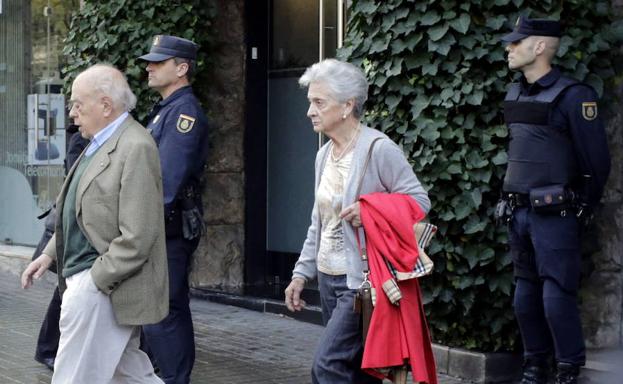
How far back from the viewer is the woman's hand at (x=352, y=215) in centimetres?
502

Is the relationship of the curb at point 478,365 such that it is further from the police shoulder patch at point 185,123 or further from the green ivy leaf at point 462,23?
the police shoulder patch at point 185,123

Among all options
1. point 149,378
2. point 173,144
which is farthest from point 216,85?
point 149,378

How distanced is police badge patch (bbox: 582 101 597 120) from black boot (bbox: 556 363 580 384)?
134cm

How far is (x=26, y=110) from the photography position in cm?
1387

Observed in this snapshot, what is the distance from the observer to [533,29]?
6539 mm

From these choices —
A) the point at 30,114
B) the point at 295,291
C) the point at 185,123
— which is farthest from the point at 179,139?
the point at 30,114

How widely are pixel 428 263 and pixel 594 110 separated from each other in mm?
1899

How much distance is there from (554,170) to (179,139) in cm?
201

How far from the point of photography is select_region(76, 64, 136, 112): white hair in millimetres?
5184

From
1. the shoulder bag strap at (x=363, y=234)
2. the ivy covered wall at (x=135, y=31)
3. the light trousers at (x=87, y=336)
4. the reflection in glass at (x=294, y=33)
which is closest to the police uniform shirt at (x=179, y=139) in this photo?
the light trousers at (x=87, y=336)

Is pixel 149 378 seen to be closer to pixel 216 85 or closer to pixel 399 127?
pixel 399 127

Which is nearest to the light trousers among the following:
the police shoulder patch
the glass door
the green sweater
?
the green sweater

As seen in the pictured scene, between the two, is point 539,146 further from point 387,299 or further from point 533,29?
point 387,299

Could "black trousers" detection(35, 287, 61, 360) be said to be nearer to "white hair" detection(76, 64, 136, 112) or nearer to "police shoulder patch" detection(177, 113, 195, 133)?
"police shoulder patch" detection(177, 113, 195, 133)
